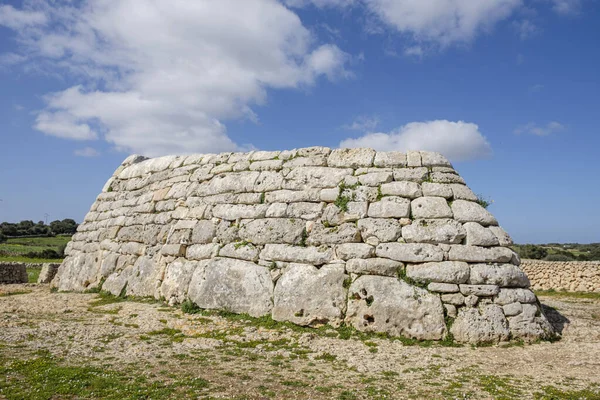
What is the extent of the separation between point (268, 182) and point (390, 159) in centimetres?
274

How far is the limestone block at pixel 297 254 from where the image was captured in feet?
28.0

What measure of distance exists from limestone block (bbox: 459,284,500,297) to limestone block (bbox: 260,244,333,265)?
2.45m

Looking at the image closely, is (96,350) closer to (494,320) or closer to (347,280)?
(347,280)

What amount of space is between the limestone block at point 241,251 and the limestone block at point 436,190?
361cm

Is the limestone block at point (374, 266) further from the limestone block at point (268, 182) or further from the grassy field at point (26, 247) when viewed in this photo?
the grassy field at point (26, 247)

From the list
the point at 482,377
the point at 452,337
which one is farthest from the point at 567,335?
the point at 482,377

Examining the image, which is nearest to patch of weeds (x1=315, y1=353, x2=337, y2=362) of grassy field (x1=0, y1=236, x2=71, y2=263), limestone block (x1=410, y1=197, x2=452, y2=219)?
limestone block (x1=410, y1=197, x2=452, y2=219)

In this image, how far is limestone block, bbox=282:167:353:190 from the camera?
9.40m

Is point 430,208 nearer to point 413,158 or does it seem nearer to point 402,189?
point 402,189

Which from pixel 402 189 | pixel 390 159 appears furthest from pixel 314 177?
pixel 402 189

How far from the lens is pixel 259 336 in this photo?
24.5 ft

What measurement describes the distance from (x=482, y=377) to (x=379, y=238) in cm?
318

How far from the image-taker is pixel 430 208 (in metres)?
8.40

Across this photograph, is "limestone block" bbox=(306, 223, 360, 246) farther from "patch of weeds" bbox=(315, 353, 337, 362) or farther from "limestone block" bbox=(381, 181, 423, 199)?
"patch of weeds" bbox=(315, 353, 337, 362)
